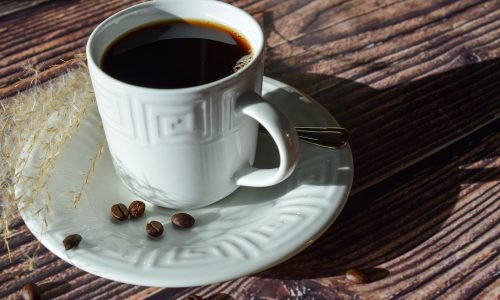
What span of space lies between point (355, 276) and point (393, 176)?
25cm

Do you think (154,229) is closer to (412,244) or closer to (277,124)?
(277,124)

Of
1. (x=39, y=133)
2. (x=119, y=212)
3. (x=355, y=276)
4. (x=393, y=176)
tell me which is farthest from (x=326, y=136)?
(x=39, y=133)

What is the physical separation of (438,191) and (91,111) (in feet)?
2.08

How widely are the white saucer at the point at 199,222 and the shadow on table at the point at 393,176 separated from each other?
0.08 meters

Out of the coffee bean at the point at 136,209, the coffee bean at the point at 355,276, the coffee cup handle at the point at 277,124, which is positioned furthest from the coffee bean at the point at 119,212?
the coffee bean at the point at 355,276

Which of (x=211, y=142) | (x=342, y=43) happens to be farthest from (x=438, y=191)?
(x=342, y=43)

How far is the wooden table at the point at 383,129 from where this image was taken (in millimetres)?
928

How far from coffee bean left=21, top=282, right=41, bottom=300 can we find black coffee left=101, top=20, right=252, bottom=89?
333 millimetres

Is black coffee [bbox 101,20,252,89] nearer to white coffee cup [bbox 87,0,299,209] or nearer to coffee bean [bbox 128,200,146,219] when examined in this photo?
white coffee cup [bbox 87,0,299,209]

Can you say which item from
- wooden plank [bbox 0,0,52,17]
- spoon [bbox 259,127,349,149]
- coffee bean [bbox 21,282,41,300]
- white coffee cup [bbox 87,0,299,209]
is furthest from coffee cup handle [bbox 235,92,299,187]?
wooden plank [bbox 0,0,52,17]

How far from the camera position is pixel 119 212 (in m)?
0.97

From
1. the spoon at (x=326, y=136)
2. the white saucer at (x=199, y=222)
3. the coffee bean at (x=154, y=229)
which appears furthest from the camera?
the spoon at (x=326, y=136)

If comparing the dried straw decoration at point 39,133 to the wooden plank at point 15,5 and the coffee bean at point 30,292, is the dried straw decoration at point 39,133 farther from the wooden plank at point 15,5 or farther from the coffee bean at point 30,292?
the wooden plank at point 15,5

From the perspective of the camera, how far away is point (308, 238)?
34.4 inches
